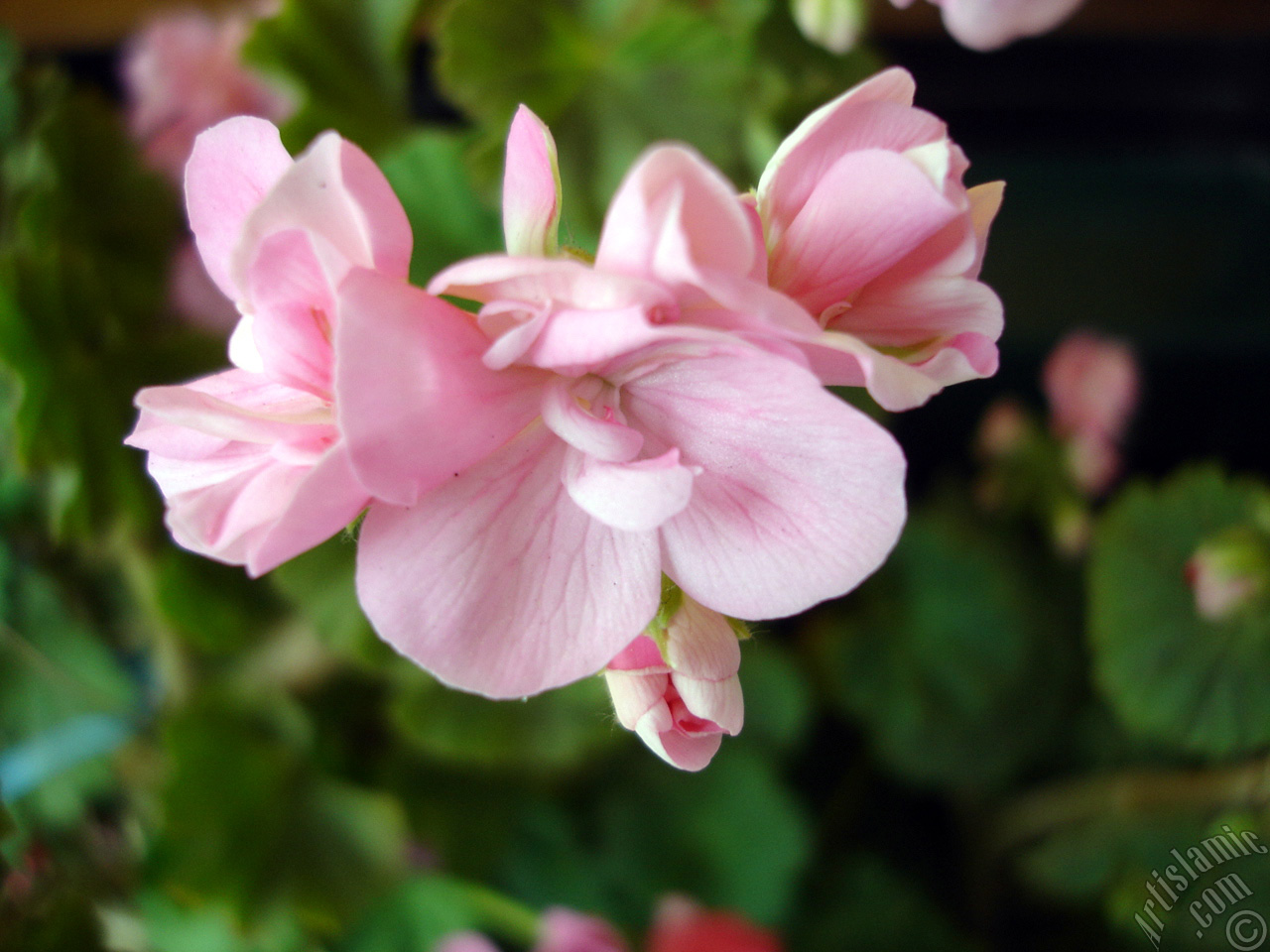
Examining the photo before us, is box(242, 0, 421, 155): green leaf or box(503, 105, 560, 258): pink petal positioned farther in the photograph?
box(242, 0, 421, 155): green leaf

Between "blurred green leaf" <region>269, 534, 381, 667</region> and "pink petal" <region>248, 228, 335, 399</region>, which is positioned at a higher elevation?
"pink petal" <region>248, 228, 335, 399</region>

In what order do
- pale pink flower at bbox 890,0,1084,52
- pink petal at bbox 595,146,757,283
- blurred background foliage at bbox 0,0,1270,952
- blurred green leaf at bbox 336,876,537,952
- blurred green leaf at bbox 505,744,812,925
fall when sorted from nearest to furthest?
pink petal at bbox 595,146,757,283 → pale pink flower at bbox 890,0,1084,52 → blurred background foliage at bbox 0,0,1270,952 → blurred green leaf at bbox 336,876,537,952 → blurred green leaf at bbox 505,744,812,925

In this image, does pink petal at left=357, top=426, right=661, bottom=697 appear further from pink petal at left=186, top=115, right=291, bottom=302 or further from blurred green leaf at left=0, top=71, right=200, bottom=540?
blurred green leaf at left=0, top=71, right=200, bottom=540

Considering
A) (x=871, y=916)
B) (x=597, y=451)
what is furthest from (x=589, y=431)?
(x=871, y=916)

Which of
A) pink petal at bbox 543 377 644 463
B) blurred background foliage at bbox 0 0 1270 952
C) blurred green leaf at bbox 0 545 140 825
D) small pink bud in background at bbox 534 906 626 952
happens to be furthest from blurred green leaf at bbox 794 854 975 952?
pink petal at bbox 543 377 644 463

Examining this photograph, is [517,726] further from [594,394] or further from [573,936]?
[594,394]

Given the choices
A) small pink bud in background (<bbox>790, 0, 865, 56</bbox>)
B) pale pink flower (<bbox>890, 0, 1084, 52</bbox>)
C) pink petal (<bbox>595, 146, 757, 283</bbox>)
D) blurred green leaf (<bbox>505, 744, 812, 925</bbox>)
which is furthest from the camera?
blurred green leaf (<bbox>505, 744, 812, 925</bbox>)

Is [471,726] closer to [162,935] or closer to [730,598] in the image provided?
[162,935]

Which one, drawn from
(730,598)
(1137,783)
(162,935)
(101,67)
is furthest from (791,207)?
(101,67)

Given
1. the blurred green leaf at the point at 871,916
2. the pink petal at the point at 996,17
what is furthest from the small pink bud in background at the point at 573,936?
the pink petal at the point at 996,17
